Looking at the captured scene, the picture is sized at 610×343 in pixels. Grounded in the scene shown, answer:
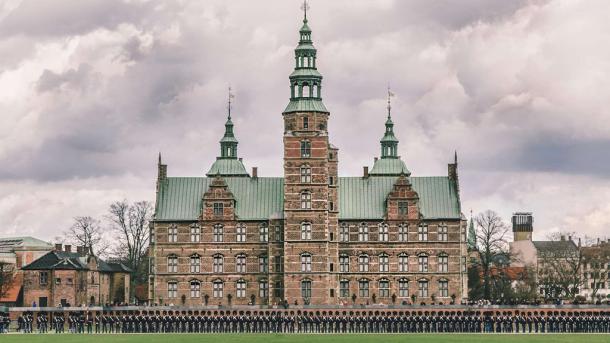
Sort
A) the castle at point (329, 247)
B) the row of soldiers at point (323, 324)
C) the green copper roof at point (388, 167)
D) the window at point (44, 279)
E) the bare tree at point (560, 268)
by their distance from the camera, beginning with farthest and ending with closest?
1. the bare tree at point (560, 268)
2. the green copper roof at point (388, 167)
3. the castle at point (329, 247)
4. the window at point (44, 279)
5. the row of soldiers at point (323, 324)

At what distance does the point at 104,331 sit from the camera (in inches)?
3935

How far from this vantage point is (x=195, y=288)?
119500mm

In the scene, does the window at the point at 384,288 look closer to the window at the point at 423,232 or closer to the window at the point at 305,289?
the window at the point at 423,232

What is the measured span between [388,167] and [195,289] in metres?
25.9

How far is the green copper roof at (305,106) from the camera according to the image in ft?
384

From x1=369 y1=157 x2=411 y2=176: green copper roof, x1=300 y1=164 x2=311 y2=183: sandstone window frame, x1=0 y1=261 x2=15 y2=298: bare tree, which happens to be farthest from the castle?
x1=0 y1=261 x2=15 y2=298: bare tree

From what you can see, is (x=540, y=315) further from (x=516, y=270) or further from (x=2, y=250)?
(x=2, y=250)

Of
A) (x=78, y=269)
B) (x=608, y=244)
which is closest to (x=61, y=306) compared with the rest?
(x=78, y=269)

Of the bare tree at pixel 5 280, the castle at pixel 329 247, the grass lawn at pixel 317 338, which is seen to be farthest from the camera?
the bare tree at pixel 5 280

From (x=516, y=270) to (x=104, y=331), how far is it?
87.8 metres

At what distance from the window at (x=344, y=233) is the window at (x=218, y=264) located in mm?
11008

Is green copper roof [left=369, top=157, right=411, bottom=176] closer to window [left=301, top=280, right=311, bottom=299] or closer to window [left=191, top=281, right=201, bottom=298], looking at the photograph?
window [left=301, top=280, right=311, bottom=299]

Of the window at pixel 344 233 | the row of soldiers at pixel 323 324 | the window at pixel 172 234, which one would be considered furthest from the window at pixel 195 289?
the row of soldiers at pixel 323 324

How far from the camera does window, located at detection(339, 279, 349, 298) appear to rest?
11950 cm
